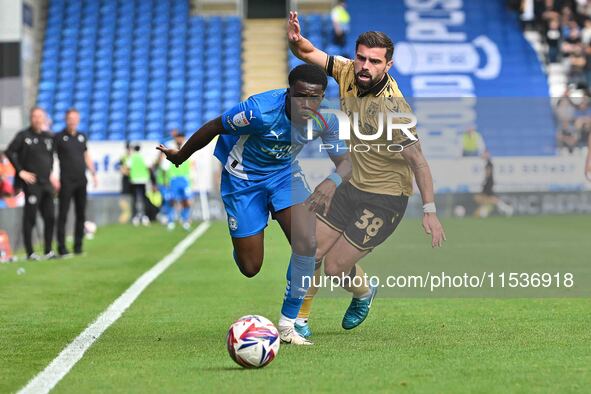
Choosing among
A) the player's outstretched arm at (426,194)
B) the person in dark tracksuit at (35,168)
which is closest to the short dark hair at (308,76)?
the player's outstretched arm at (426,194)

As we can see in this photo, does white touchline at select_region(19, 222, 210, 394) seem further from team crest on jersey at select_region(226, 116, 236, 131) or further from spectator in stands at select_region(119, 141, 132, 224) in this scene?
spectator in stands at select_region(119, 141, 132, 224)

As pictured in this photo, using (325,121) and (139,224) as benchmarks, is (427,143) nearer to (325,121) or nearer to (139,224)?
(325,121)

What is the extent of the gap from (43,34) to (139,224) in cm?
1133

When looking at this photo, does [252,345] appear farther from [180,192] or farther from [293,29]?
[180,192]

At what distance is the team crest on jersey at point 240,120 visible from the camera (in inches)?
312

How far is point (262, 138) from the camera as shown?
8172mm

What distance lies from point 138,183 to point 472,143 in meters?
18.9

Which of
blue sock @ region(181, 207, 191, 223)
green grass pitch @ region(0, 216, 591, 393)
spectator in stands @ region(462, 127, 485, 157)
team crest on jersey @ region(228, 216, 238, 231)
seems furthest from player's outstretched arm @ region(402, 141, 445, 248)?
blue sock @ region(181, 207, 191, 223)

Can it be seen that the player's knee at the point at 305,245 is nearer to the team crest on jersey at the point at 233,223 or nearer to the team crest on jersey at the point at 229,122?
the team crest on jersey at the point at 233,223

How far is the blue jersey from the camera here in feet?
26.1

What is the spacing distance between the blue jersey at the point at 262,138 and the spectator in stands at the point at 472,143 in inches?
94.4

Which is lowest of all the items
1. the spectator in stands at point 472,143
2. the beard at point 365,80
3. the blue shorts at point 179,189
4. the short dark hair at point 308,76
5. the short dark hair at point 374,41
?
the blue shorts at point 179,189

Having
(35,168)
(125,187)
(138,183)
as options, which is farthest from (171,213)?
(35,168)

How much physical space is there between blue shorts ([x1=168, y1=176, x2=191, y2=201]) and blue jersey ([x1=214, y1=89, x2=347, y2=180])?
60.4ft
